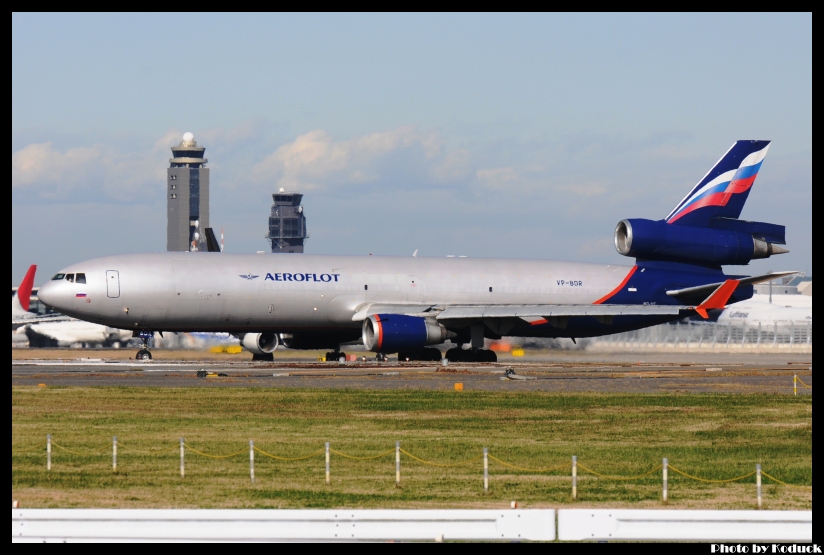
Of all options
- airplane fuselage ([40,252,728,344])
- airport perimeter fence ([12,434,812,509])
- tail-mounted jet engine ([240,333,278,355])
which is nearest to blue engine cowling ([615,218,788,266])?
airplane fuselage ([40,252,728,344])

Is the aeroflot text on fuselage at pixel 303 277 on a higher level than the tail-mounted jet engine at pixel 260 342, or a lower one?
higher

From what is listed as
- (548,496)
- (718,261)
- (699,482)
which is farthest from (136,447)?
(718,261)

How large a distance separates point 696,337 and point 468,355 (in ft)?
47.3

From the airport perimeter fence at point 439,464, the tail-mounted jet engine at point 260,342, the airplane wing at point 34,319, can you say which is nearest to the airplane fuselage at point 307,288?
the tail-mounted jet engine at point 260,342

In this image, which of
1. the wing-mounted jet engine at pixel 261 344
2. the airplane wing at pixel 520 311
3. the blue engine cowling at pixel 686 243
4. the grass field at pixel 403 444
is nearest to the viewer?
the grass field at pixel 403 444

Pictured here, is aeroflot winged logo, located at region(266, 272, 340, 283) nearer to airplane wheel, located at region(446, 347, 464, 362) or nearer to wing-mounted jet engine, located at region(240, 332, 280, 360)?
airplane wheel, located at region(446, 347, 464, 362)

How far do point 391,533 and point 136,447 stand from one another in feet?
40.5

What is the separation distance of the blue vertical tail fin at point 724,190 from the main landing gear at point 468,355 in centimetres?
1276

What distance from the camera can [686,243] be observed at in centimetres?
6078

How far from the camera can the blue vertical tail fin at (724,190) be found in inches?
2447

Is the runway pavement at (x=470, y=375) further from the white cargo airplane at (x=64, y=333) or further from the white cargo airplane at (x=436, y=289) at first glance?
the white cargo airplane at (x=64, y=333)

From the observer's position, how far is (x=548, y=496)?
1898 cm
